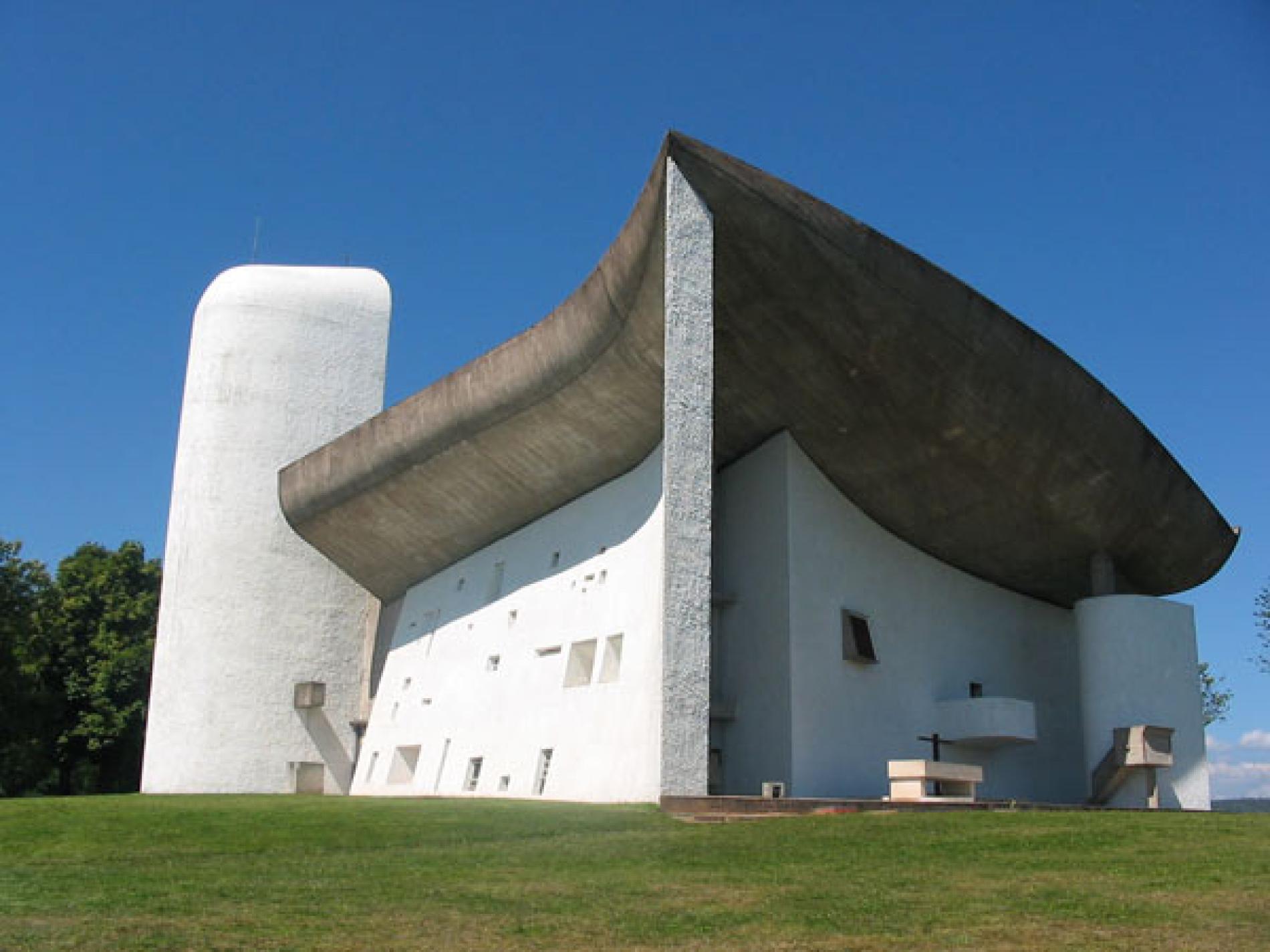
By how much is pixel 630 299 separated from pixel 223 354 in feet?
50.8

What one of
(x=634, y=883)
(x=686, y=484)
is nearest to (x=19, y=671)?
(x=686, y=484)

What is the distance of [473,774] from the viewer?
22047 millimetres

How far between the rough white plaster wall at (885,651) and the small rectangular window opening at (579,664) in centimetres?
223

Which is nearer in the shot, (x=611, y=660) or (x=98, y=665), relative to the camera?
(x=611, y=660)

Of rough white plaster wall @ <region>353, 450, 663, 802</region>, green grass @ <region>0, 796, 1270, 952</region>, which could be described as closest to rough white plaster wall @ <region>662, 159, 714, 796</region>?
green grass @ <region>0, 796, 1270, 952</region>

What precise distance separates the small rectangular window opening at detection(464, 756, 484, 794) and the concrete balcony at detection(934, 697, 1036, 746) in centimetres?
801

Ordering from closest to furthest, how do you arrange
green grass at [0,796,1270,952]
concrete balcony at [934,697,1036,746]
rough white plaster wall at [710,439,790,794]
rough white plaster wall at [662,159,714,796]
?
green grass at [0,796,1270,952] → rough white plaster wall at [662,159,714,796] → rough white plaster wall at [710,439,790,794] → concrete balcony at [934,697,1036,746]

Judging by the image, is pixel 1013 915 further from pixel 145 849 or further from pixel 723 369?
pixel 723 369

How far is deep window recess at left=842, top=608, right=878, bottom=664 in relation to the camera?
20.1 metres

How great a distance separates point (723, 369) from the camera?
18453mm

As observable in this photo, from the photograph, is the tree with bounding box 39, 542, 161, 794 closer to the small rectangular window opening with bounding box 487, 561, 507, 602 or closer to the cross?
the small rectangular window opening with bounding box 487, 561, 507, 602

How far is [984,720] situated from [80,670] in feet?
91.2

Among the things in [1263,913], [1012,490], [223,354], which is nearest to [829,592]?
[1012,490]

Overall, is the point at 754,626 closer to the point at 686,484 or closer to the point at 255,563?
the point at 686,484
